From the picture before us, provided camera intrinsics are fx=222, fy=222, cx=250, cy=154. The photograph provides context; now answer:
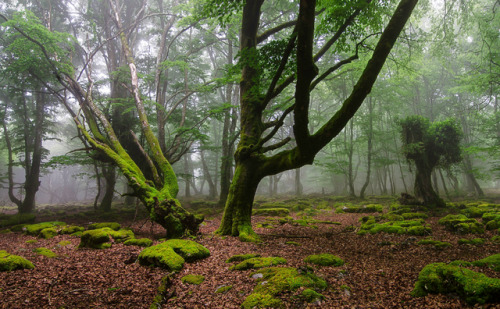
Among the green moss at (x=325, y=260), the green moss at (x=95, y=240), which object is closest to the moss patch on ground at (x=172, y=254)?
the green moss at (x=95, y=240)

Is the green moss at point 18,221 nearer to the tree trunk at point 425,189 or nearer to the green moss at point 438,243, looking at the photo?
the green moss at point 438,243

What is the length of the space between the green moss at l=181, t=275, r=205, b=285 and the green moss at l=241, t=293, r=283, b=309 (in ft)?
3.45

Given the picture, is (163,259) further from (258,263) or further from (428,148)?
(428,148)

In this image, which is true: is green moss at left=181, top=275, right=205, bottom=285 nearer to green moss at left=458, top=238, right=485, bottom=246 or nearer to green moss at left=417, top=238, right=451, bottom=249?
green moss at left=417, top=238, right=451, bottom=249

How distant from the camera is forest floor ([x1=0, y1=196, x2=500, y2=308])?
2758mm

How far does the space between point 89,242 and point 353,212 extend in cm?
1125

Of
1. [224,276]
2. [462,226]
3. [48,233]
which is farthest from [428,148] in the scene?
[48,233]

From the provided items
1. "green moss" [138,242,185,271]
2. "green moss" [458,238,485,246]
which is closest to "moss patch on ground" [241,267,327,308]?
"green moss" [138,242,185,271]

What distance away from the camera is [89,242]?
550 centimetres

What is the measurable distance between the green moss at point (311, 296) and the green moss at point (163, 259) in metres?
2.28

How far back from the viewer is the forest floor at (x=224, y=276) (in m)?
2.76

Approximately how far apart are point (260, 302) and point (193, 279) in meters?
1.37

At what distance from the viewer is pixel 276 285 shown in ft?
9.67

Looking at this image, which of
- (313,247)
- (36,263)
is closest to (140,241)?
(36,263)
